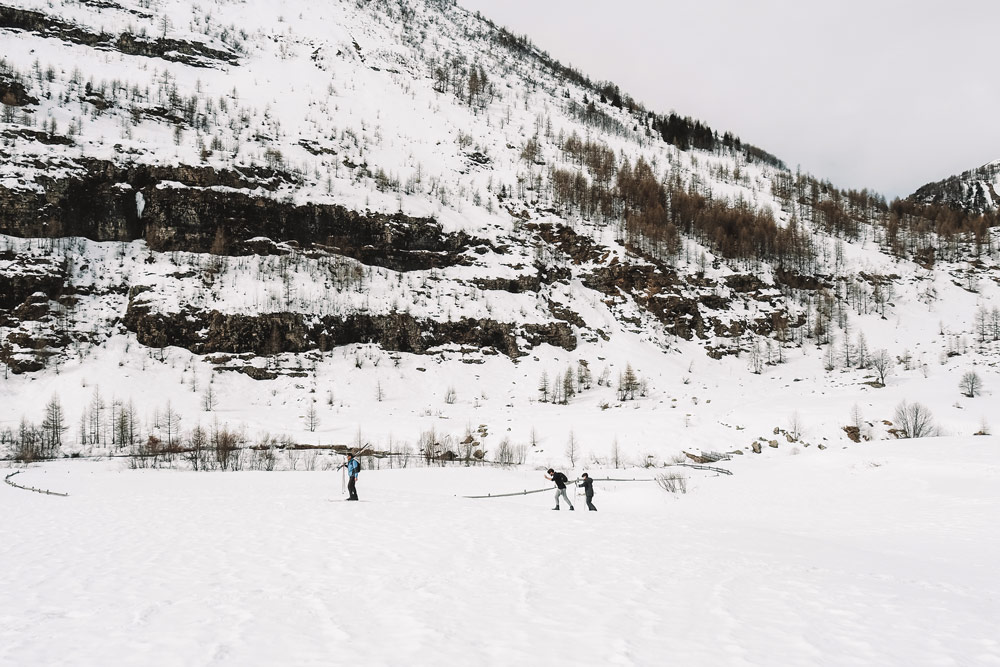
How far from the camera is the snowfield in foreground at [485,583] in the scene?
14.3 ft

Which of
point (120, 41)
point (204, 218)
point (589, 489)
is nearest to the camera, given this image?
point (589, 489)

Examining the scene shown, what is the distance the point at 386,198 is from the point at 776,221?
202 ft

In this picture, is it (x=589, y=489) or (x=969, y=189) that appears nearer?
(x=589, y=489)

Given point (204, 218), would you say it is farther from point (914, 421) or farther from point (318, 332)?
point (914, 421)

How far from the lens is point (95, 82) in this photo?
57531 mm

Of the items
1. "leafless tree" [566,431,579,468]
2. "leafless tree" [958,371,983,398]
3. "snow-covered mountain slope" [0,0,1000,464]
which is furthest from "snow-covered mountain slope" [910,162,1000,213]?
"leafless tree" [566,431,579,468]

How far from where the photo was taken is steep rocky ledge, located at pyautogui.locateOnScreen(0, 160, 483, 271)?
Answer: 42688mm

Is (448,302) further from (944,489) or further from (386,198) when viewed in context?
(944,489)

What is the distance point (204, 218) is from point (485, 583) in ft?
171

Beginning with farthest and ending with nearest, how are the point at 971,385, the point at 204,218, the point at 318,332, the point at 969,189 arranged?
the point at 969,189
the point at 204,218
the point at 318,332
the point at 971,385

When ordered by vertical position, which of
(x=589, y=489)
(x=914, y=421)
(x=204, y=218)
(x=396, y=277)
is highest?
(x=204, y=218)

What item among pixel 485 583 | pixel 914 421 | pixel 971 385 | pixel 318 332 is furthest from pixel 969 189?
pixel 485 583

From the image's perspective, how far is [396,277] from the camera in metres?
51.9

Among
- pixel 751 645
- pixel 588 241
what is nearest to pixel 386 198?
pixel 588 241
